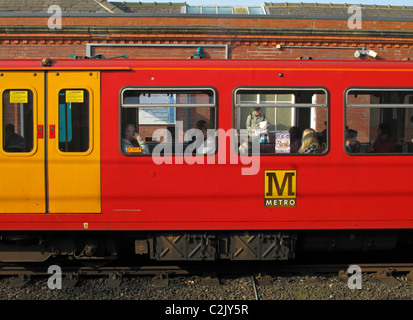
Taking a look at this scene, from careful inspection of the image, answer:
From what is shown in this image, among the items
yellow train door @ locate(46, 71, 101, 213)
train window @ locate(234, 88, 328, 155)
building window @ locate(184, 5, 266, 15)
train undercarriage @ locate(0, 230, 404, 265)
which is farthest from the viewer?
building window @ locate(184, 5, 266, 15)

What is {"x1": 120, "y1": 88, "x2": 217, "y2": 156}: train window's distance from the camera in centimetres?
486

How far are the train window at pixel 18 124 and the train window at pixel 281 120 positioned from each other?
262cm

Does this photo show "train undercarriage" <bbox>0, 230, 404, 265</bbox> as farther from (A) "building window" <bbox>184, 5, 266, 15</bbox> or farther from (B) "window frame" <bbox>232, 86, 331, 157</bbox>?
(A) "building window" <bbox>184, 5, 266, 15</bbox>

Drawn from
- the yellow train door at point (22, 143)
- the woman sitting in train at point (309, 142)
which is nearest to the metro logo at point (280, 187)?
the woman sitting in train at point (309, 142)

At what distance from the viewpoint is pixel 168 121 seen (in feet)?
16.2

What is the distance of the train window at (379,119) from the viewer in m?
4.93

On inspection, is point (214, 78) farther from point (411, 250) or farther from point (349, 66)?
point (411, 250)

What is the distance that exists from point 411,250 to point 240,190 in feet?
11.4

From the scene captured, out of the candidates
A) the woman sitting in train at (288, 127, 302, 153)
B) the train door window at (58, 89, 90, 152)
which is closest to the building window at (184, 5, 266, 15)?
the train door window at (58, 89, 90, 152)

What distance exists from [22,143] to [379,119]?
4660 mm

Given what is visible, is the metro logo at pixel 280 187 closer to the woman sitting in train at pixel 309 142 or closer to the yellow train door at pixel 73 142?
the woman sitting in train at pixel 309 142

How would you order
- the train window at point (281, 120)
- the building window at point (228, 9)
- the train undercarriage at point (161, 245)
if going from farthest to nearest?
1. the building window at point (228, 9)
2. the train undercarriage at point (161, 245)
3. the train window at point (281, 120)

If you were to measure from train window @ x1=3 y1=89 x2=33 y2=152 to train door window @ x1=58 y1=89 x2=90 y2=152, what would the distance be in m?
0.39

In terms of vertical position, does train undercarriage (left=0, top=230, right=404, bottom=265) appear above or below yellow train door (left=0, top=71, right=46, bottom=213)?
below
